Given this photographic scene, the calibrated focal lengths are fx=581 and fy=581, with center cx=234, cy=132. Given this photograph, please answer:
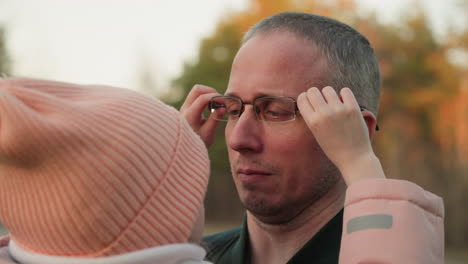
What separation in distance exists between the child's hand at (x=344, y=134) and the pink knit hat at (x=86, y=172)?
680 millimetres

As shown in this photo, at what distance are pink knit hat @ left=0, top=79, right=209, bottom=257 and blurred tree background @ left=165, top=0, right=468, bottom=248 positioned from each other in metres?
15.6

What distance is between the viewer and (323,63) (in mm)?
2744

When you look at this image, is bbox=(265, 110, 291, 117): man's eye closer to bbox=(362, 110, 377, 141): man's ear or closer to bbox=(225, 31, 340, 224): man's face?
bbox=(225, 31, 340, 224): man's face

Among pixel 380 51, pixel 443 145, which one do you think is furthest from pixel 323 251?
pixel 380 51

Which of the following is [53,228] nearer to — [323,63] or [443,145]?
[323,63]

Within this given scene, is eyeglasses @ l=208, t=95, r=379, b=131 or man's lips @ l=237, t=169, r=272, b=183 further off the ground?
eyeglasses @ l=208, t=95, r=379, b=131

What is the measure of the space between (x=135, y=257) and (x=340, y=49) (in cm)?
160

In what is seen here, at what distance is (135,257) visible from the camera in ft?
5.46

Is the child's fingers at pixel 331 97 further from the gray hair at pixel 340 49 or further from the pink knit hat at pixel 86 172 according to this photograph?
the pink knit hat at pixel 86 172

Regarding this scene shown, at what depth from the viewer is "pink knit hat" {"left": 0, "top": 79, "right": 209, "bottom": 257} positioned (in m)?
1.55

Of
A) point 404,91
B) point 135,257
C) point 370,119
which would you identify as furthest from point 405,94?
point 135,257

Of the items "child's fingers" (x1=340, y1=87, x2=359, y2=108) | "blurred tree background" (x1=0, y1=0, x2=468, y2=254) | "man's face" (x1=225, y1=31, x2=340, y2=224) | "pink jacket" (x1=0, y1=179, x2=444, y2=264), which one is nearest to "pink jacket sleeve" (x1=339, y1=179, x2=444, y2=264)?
"pink jacket" (x1=0, y1=179, x2=444, y2=264)

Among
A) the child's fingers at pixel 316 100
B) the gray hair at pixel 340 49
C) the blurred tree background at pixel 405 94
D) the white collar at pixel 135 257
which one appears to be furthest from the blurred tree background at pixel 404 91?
the white collar at pixel 135 257

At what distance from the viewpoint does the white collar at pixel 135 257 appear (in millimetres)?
1651
